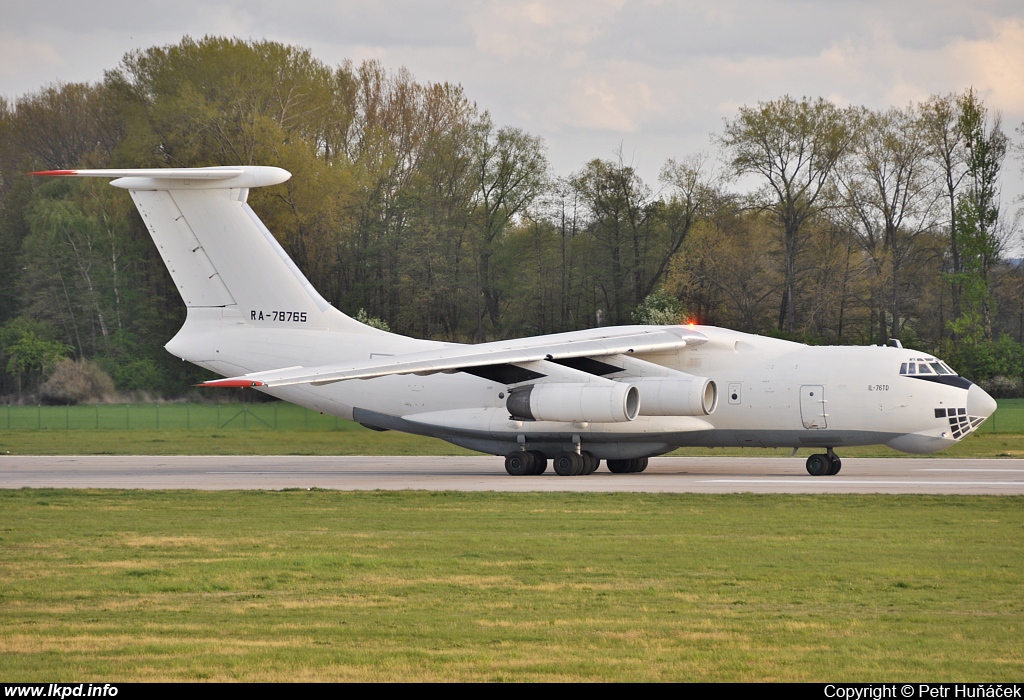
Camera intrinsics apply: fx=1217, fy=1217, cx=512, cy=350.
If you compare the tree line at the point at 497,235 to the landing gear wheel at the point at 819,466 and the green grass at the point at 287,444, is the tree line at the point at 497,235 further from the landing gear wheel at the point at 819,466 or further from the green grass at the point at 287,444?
the landing gear wheel at the point at 819,466

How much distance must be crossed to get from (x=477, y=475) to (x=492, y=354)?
8.84 ft

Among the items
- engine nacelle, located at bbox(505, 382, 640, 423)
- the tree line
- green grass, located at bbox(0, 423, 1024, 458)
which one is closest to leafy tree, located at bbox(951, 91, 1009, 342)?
the tree line

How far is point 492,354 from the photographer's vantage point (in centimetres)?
2250

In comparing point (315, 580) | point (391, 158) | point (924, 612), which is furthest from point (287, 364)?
point (391, 158)

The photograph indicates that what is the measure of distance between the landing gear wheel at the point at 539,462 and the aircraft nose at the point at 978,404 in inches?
313

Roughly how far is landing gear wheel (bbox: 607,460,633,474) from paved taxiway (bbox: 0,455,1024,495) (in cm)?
23

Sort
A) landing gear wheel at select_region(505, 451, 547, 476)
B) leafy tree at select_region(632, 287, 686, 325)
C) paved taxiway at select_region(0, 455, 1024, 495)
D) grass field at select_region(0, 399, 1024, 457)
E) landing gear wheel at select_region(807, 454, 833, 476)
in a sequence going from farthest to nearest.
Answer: leafy tree at select_region(632, 287, 686, 325)
grass field at select_region(0, 399, 1024, 457)
landing gear wheel at select_region(505, 451, 547, 476)
landing gear wheel at select_region(807, 454, 833, 476)
paved taxiway at select_region(0, 455, 1024, 495)

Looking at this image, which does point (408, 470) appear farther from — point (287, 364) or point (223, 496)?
point (223, 496)

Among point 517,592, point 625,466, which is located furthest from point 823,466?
point 517,592

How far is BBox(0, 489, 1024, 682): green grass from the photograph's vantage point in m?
7.39

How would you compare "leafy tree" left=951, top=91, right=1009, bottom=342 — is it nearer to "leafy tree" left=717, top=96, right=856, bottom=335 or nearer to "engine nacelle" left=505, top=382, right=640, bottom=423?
"leafy tree" left=717, top=96, right=856, bottom=335

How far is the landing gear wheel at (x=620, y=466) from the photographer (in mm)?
24453

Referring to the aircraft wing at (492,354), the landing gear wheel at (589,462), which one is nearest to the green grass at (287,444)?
the aircraft wing at (492,354)

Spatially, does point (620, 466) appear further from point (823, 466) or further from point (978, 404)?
point (978, 404)
